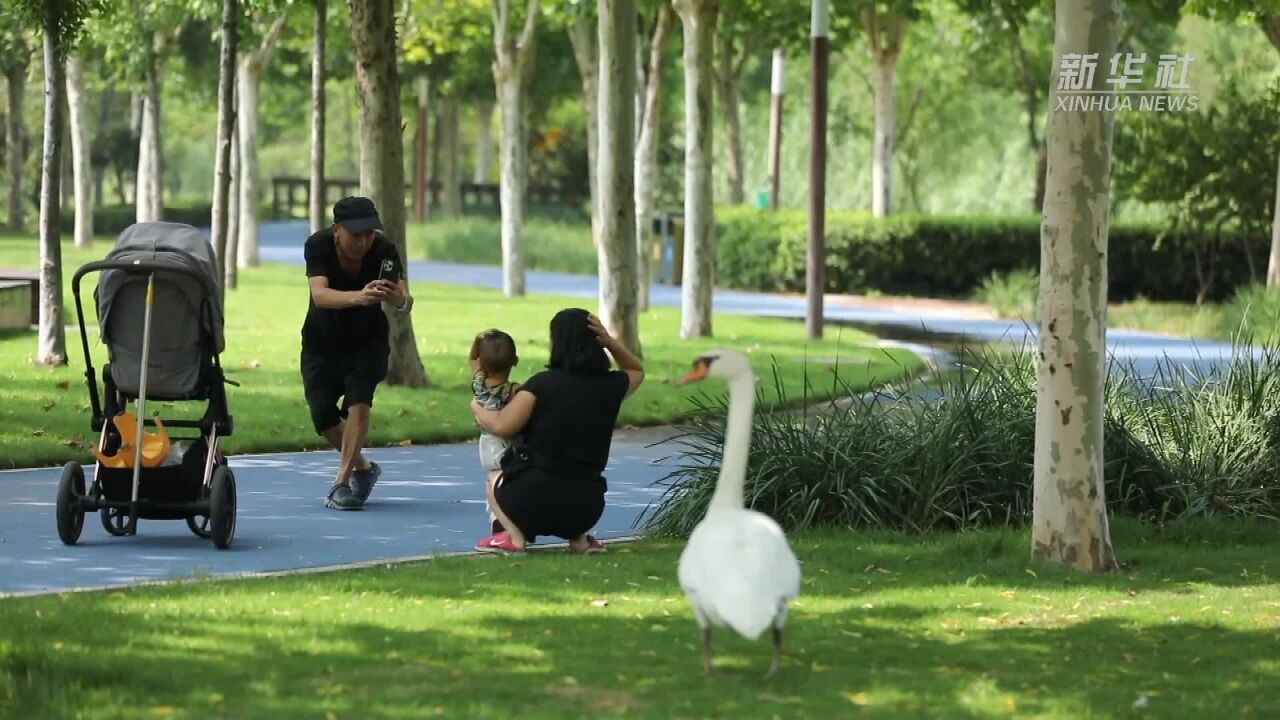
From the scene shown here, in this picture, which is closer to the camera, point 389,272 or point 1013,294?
point 389,272

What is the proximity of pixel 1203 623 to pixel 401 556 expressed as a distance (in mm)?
4108

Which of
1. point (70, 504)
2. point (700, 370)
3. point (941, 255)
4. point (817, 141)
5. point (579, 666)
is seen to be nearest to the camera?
point (579, 666)

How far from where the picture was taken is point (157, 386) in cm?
1094

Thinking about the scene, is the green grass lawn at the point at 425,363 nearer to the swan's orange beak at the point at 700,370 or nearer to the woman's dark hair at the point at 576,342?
the woman's dark hair at the point at 576,342

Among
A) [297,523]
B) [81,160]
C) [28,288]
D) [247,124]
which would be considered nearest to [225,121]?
[28,288]

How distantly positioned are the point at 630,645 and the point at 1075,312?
3.24 metres

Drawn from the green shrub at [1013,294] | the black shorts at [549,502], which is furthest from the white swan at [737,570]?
the green shrub at [1013,294]

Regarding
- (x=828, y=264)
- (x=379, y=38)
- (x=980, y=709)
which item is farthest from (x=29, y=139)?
(x=980, y=709)

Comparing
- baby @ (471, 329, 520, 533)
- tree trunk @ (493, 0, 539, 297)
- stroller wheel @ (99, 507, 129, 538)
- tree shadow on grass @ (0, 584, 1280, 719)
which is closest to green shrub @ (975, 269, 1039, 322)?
tree trunk @ (493, 0, 539, 297)

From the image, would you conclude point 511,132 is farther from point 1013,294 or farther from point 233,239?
A: point 1013,294

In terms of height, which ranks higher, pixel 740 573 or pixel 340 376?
pixel 340 376

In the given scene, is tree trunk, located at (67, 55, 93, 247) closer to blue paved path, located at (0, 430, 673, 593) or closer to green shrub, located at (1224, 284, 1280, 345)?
green shrub, located at (1224, 284, 1280, 345)

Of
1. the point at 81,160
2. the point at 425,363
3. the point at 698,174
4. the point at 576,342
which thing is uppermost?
the point at 81,160

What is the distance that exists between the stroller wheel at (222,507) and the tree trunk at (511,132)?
23190mm
